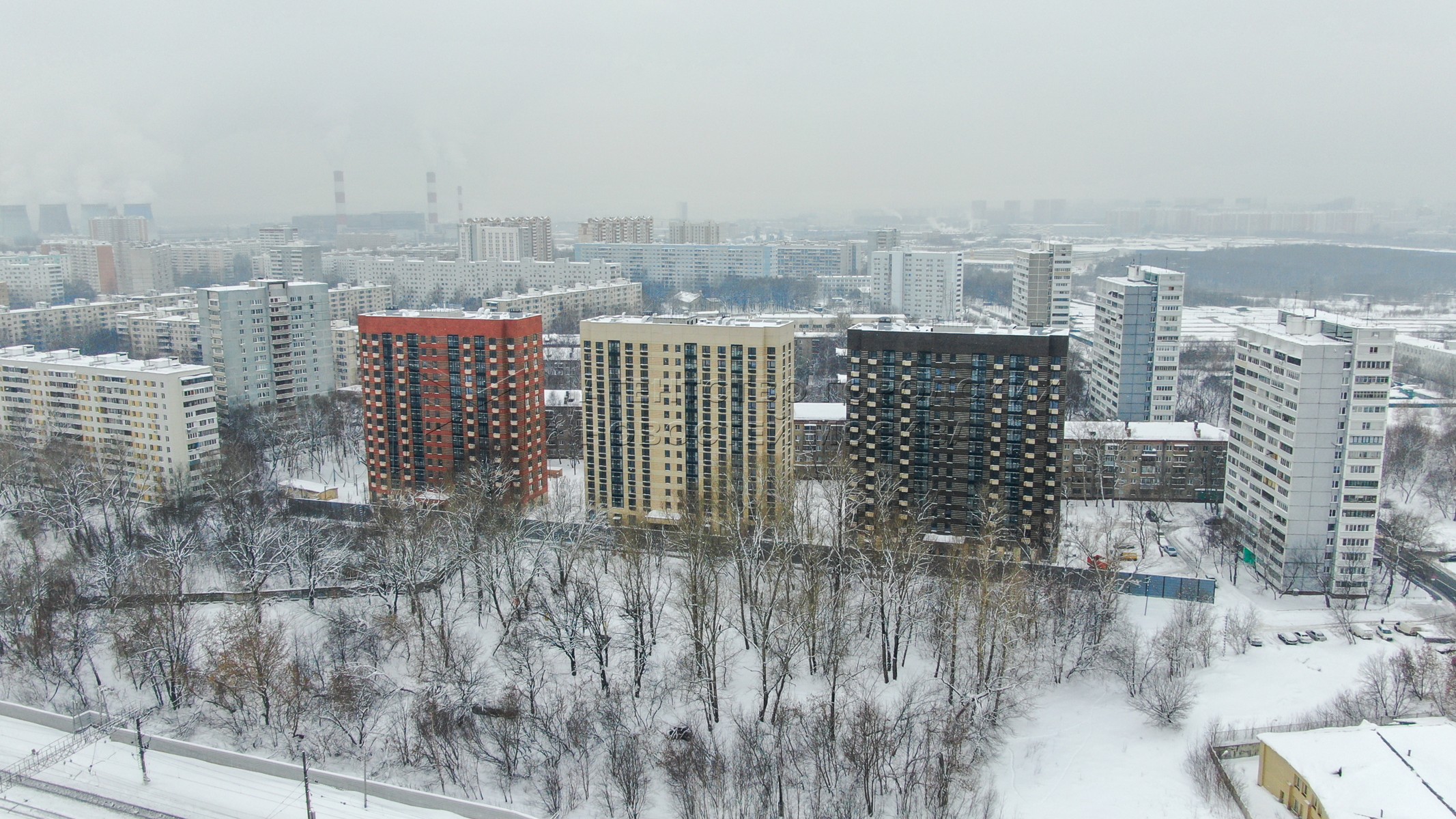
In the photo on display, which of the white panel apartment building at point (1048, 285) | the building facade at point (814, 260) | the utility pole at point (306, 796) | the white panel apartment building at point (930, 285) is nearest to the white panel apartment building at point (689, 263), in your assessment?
the building facade at point (814, 260)

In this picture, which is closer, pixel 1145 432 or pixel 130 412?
pixel 130 412

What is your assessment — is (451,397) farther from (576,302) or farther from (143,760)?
(576,302)

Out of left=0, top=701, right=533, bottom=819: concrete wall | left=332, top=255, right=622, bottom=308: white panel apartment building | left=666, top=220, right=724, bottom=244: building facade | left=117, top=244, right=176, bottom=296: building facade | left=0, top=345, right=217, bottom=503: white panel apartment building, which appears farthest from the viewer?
left=666, top=220, right=724, bottom=244: building facade

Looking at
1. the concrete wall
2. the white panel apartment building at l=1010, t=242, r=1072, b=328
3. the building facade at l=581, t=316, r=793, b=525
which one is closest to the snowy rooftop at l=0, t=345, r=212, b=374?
the building facade at l=581, t=316, r=793, b=525

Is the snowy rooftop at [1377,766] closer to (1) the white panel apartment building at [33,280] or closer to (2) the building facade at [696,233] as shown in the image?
(1) the white panel apartment building at [33,280]

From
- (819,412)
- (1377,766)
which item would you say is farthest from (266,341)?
(1377,766)

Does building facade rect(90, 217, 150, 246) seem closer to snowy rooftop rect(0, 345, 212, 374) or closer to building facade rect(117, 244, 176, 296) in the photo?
building facade rect(117, 244, 176, 296)

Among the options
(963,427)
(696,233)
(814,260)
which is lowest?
(963,427)
